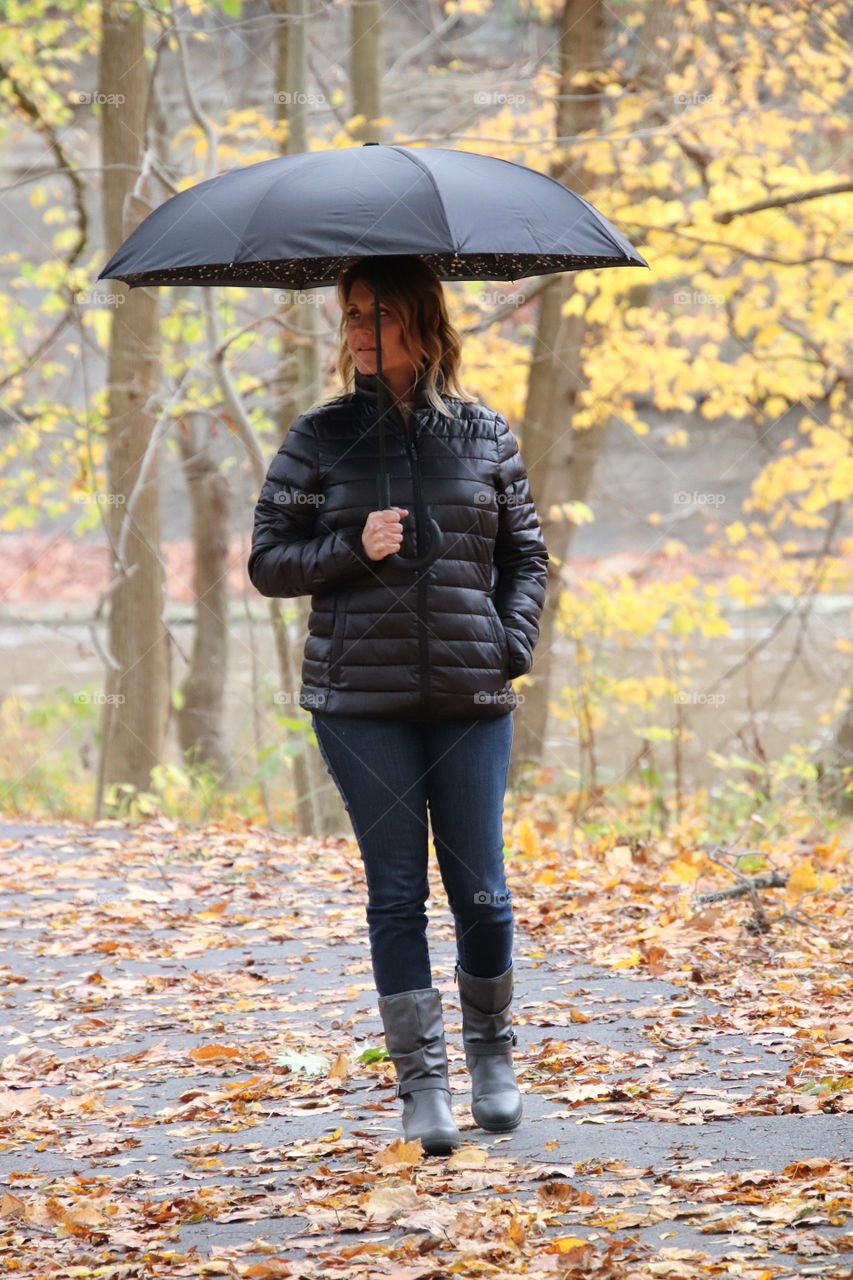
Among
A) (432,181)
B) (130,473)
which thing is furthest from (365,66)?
(432,181)

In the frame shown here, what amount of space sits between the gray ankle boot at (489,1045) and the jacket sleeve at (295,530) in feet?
3.28

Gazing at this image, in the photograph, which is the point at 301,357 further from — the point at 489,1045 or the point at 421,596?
the point at 489,1045

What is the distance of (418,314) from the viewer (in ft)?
10.3

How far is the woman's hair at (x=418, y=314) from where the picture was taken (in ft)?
10.2

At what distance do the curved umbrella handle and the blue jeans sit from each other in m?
0.35

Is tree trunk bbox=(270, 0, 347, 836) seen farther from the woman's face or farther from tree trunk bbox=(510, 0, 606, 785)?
the woman's face

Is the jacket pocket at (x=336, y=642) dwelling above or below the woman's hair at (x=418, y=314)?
below

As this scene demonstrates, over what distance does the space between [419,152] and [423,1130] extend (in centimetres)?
221

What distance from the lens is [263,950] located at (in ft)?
17.5

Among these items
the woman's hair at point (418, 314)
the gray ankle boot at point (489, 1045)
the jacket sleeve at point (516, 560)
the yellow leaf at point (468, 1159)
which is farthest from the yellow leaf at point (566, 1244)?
the woman's hair at point (418, 314)

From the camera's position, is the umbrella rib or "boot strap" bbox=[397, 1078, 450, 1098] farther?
"boot strap" bbox=[397, 1078, 450, 1098]

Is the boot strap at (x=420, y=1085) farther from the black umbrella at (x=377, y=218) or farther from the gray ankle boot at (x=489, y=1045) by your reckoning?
the black umbrella at (x=377, y=218)

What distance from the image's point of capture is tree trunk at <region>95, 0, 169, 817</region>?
8531mm

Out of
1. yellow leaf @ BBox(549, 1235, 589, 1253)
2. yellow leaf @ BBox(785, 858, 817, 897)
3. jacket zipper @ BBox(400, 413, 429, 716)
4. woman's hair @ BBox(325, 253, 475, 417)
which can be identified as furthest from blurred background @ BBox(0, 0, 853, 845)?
yellow leaf @ BBox(549, 1235, 589, 1253)
